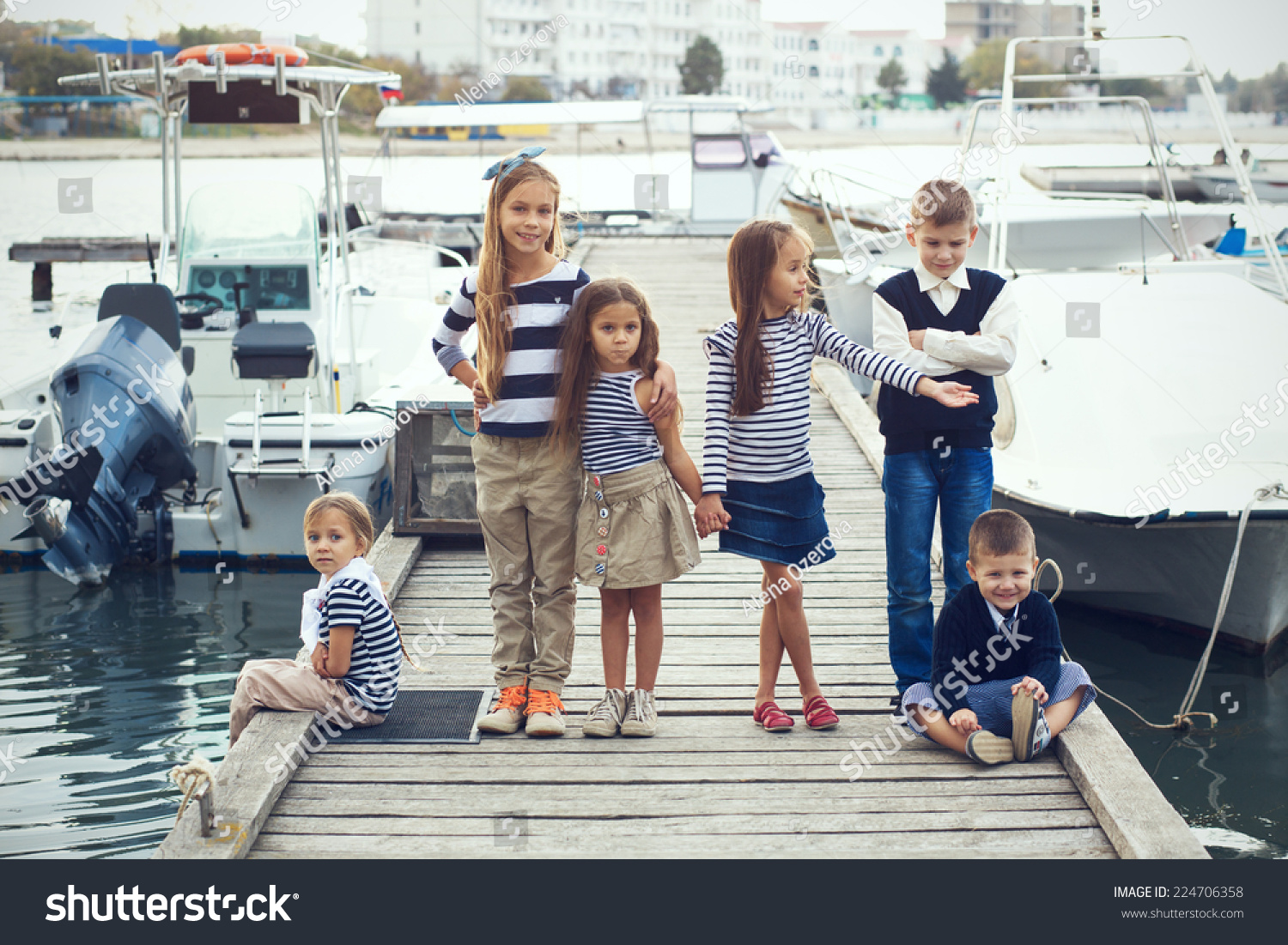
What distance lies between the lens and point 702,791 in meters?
3.11

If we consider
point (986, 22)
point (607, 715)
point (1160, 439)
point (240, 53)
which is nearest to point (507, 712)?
point (607, 715)

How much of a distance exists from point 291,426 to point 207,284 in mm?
2289

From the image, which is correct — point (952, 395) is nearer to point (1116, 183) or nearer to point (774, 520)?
point (774, 520)

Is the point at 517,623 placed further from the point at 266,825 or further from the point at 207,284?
the point at 207,284

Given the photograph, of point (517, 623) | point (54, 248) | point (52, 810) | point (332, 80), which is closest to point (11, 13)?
point (332, 80)

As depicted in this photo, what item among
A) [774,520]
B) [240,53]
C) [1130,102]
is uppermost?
[240,53]

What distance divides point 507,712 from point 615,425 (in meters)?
0.88

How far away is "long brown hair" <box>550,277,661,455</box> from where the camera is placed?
321 centimetres

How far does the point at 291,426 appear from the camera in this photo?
7234mm

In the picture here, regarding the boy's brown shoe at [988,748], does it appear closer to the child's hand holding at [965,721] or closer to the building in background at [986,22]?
the child's hand holding at [965,721]

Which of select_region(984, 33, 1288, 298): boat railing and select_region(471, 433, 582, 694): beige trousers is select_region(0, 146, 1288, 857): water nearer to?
select_region(471, 433, 582, 694): beige trousers

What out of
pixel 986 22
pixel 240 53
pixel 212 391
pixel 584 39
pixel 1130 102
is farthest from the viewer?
pixel 986 22

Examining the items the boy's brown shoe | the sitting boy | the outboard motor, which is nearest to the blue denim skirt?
the sitting boy

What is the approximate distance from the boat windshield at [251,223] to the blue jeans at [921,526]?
635 centimetres
